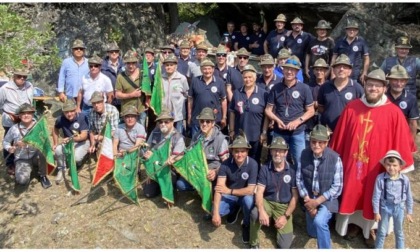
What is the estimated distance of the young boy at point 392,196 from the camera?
579 centimetres

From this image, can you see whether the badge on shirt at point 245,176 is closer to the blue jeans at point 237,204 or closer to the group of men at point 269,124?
the group of men at point 269,124

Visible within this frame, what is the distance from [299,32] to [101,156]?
205 inches

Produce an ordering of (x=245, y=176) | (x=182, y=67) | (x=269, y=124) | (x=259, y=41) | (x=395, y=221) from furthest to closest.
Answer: (x=259, y=41), (x=182, y=67), (x=269, y=124), (x=245, y=176), (x=395, y=221)

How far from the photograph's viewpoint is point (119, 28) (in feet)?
47.3

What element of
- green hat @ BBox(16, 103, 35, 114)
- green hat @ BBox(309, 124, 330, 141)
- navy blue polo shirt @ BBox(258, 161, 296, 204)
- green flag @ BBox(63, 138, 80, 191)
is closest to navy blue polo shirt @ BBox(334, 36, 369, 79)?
green hat @ BBox(309, 124, 330, 141)

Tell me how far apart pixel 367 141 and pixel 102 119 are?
4.71 meters

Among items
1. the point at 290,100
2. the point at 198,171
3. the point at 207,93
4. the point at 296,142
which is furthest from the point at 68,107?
the point at 296,142

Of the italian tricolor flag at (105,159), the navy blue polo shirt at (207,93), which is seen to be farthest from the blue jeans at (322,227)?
the italian tricolor flag at (105,159)

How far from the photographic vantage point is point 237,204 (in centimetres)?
678

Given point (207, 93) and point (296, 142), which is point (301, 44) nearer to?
point (207, 93)

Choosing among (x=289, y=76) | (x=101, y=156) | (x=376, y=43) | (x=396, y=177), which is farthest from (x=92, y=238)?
(x=376, y=43)

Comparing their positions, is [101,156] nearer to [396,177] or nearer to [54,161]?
[54,161]

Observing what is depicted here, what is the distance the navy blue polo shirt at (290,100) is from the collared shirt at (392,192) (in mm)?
1546

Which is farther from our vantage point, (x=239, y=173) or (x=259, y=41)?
(x=259, y=41)
